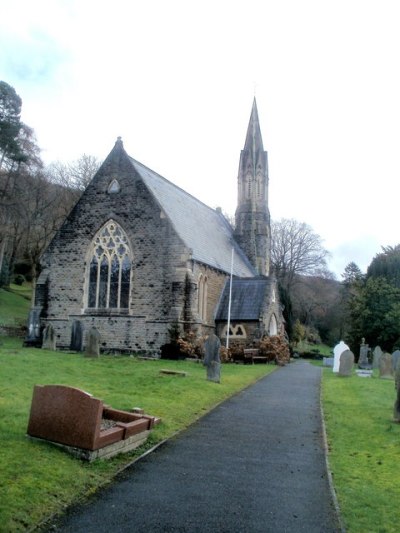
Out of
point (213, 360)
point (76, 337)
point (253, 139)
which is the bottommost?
point (213, 360)

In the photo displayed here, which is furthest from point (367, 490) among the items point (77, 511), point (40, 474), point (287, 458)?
point (40, 474)

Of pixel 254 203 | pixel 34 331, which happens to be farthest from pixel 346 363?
pixel 254 203

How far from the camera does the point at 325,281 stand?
222 ft

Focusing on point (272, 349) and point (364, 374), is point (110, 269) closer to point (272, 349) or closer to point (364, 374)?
point (272, 349)

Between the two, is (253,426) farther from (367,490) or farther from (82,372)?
(82,372)

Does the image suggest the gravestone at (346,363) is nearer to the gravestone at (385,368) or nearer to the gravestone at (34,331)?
the gravestone at (385,368)

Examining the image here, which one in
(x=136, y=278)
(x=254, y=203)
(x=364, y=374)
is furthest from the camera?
(x=254, y=203)

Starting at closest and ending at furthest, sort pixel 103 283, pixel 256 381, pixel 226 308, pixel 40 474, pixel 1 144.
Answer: pixel 40 474
pixel 256 381
pixel 103 283
pixel 226 308
pixel 1 144

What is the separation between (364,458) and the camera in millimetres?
8281

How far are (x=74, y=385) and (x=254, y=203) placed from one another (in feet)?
94.1

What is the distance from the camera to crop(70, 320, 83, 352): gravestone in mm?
23469

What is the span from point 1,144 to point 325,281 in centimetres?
4469

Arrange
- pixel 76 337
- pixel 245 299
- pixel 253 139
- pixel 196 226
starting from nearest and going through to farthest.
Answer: pixel 76 337, pixel 245 299, pixel 196 226, pixel 253 139

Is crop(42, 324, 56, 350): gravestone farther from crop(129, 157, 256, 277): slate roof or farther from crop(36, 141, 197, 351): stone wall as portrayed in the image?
crop(129, 157, 256, 277): slate roof
